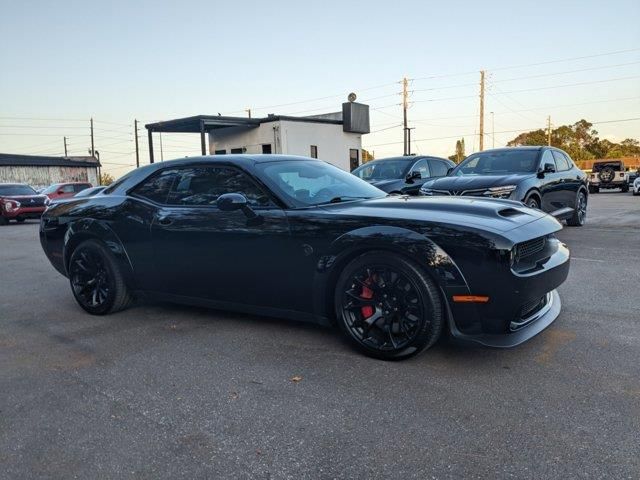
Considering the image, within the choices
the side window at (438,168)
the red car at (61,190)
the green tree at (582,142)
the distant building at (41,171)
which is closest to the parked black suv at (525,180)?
the side window at (438,168)

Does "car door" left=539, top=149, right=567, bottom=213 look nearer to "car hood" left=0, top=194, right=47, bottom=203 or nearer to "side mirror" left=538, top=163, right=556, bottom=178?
"side mirror" left=538, top=163, right=556, bottom=178

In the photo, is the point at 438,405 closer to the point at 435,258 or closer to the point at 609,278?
the point at 435,258

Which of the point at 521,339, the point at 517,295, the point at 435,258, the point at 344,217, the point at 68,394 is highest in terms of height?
the point at 344,217

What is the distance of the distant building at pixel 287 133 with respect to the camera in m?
26.3

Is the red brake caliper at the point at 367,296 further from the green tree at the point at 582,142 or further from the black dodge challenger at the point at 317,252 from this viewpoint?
the green tree at the point at 582,142

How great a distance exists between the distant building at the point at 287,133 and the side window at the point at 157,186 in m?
20.0

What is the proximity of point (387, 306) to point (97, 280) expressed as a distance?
2.92 metres

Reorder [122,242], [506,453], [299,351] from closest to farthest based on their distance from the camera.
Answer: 1. [506,453]
2. [299,351]
3. [122,242]

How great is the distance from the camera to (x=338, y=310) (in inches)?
141

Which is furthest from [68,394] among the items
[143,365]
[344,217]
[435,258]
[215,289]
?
[435,258]

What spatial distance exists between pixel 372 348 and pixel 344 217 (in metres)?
0.91

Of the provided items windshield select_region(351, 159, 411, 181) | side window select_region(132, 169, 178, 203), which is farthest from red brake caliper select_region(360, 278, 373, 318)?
windshield select_region(351, 159, 411, 181)

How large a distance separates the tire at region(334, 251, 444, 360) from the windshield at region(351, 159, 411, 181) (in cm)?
802

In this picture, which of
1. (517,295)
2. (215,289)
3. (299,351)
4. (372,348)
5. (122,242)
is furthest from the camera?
(122,242)
